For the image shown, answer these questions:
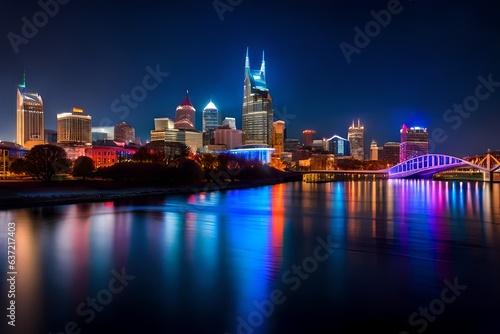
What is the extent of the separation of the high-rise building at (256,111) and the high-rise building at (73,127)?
58.0m

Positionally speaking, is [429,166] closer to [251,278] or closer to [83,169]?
[83,169]

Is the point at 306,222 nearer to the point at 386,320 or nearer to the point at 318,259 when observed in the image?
the point at 318,259

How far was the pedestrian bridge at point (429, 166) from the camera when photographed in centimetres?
7302

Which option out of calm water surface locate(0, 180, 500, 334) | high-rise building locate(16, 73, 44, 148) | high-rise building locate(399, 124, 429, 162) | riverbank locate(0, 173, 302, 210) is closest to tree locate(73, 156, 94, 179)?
riverbank locate(0, 173, 302, 210)

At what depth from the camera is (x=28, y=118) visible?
122m

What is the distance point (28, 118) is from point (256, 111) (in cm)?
7485

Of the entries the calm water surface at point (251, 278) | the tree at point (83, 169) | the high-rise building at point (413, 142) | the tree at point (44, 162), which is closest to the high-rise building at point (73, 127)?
the tree at point (83, 169)

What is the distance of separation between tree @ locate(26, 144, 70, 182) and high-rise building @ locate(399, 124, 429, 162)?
111104 mm

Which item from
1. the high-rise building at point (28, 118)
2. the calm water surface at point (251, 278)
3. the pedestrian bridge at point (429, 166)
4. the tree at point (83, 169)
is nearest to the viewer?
the calm water surface at point (251, 278)

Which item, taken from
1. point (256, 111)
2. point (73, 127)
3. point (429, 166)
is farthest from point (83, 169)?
point (256, 111)

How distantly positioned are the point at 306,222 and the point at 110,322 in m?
13.0

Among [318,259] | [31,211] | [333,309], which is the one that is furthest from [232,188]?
[333,309]

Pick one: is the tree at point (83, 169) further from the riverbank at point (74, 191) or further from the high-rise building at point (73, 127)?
the high-rise building at point (73, 127)

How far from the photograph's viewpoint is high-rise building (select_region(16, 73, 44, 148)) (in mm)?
120625
